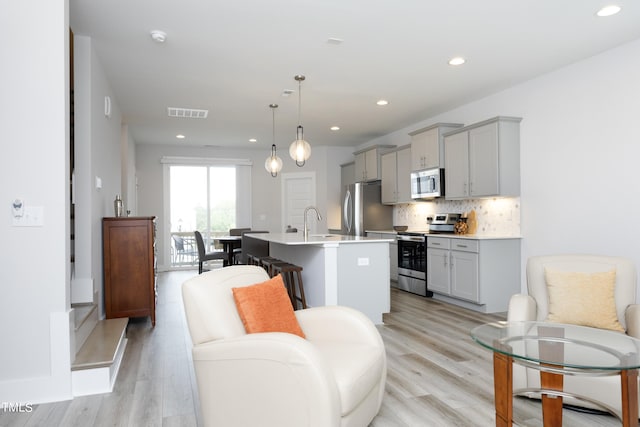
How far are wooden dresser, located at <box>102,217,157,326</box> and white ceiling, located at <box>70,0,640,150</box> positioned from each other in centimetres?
165

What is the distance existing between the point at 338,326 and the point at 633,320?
5.56 ft

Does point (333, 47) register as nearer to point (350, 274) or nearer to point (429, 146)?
point (350, 274)

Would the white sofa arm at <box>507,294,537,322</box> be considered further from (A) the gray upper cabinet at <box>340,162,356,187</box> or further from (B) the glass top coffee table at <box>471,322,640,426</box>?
(A) the gray upper cabinet at <box>340,162,356,187</box>

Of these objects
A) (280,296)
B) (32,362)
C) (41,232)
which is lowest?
(32,362)

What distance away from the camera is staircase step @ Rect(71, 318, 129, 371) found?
2.66m

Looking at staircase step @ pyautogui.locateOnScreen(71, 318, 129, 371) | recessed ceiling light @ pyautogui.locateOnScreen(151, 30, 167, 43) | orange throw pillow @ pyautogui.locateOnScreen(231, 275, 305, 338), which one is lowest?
staircase step @ pyautogui.locateOnScreen(71, 318, 129, 371)

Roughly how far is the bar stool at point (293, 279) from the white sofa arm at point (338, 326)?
1.91 metres

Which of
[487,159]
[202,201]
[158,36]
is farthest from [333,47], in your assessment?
[202,201]

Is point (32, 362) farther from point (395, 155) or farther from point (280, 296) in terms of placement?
point (395, 155)

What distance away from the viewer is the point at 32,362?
2.52 meters

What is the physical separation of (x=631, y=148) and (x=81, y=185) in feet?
16.0

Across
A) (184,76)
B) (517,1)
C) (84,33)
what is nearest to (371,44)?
(517,1)

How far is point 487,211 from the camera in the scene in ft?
17.9

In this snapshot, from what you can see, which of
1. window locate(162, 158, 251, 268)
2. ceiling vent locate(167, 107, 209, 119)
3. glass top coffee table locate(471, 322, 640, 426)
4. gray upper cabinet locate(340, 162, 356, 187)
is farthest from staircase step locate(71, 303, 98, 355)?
gray upper cabinet locate(340, 162, 356, 187)
